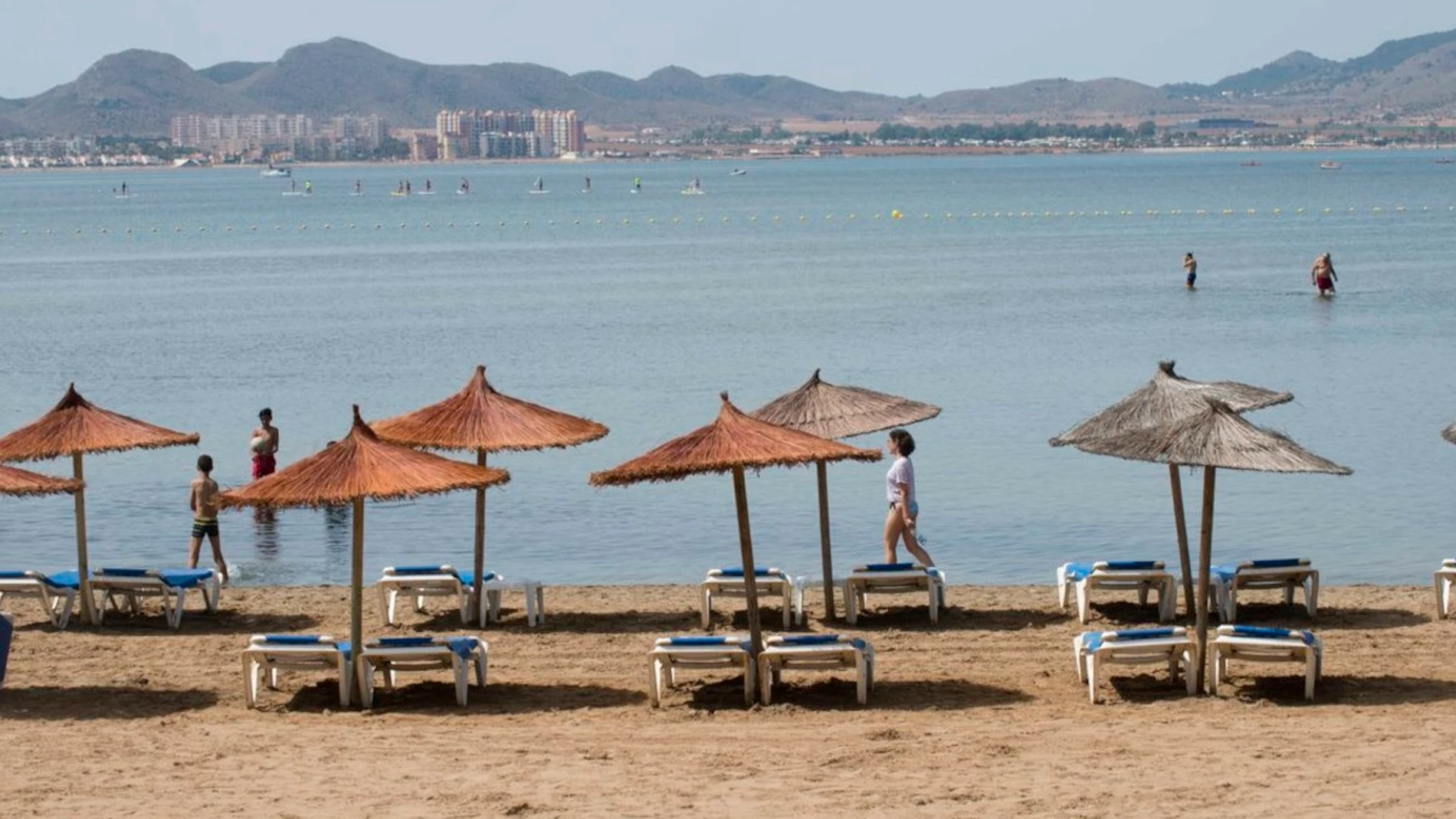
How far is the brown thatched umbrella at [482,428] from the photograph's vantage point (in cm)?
1552

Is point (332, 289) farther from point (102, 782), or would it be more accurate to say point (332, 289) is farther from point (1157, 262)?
point (102, 782)

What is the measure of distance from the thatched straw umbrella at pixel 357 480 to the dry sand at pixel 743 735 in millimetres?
1218

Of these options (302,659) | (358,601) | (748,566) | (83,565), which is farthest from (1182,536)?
(83,565)

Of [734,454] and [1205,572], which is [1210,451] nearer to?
[1205,572]

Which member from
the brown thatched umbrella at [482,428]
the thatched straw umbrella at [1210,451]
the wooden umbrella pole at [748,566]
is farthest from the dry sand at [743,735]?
the brown thatched umbrella at [482,428]

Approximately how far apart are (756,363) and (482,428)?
2507 cm

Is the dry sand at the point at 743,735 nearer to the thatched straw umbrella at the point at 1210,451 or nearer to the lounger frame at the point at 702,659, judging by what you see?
the lounger frame at the point at 702,659

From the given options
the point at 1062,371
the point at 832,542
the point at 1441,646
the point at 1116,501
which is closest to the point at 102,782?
the point at 1441,646

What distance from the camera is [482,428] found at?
615 inches

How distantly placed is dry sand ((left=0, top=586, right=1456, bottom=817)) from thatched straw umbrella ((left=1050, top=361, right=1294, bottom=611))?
0.94 m

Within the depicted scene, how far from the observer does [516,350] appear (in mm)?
44281

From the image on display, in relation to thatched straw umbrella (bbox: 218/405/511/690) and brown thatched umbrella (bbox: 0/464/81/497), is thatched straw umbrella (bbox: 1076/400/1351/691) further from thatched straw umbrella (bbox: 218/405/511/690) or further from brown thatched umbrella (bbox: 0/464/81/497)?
brown thatched umbrella (bbox: 0/464/81/497)

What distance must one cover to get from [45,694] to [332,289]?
49.6m

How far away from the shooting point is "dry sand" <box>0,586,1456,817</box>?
10961 mm
